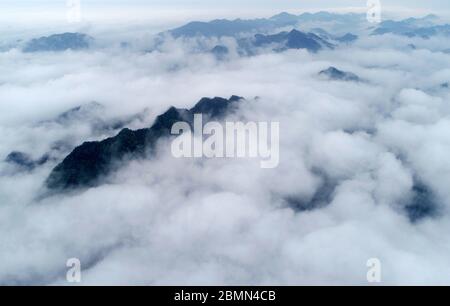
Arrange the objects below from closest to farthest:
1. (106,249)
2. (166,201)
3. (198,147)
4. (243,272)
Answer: (243,272)
(106,249)
(166,201)
(198,147)

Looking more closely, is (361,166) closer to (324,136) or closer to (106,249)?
(324,136)

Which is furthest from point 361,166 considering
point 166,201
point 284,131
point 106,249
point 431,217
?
point 106,249

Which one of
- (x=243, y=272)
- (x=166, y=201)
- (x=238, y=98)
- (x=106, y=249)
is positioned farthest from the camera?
(x=238, y=98)

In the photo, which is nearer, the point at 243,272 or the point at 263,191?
the point at 243,272
